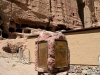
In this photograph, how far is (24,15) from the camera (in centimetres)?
2844

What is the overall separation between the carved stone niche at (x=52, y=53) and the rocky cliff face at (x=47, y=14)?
64.5ft

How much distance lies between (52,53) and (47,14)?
83.0 ft

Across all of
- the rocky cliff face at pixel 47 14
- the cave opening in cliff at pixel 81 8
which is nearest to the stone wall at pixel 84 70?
the rocky cliff face at pixel 47 14

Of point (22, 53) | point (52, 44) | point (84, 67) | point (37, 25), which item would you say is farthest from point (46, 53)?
point (37, 25)

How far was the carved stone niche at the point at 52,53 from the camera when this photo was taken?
659 cm

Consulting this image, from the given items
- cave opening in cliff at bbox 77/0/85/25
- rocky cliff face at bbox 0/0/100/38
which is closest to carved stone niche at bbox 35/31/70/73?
rocky cliff face at bbox 0/0/100/38

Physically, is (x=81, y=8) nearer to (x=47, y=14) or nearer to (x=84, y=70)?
(x=47, y=14)

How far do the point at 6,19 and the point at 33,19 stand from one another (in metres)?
4.97

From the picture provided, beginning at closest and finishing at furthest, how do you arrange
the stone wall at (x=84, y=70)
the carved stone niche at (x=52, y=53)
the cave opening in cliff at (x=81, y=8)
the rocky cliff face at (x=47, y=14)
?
the carved stone niche at (x=52, y=53)
the stone wall at (x=84, y=70)
the rocky cliff face at (x=47, y=14)
the cave opening in cliff at (x=81, y=8)

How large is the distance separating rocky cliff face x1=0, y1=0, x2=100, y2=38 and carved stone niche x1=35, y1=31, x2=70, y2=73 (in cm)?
1966

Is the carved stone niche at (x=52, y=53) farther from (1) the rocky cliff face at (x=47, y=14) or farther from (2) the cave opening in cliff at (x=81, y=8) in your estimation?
(2) the cave opening in cliff at (x=81, y=8)

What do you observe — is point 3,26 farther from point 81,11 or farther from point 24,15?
point 81,11

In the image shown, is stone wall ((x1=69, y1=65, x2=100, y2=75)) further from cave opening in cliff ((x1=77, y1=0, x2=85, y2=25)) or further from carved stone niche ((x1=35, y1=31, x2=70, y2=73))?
cave opening in cliff ((x1=77, y1=0, x2=85, y2=25))

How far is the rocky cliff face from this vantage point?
26536 mm
